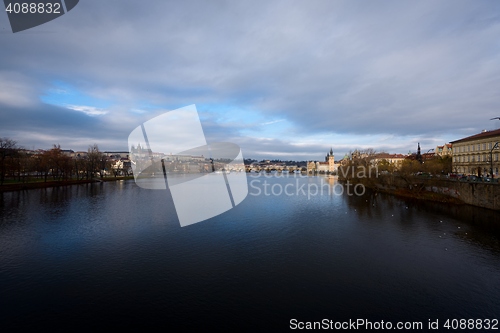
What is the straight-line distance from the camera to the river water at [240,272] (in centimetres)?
729

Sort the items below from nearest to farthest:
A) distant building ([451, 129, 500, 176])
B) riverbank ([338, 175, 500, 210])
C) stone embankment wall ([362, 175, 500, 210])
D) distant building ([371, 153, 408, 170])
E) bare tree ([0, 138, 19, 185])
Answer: stone embankment wall ([362, 175, 500, 210]) < riverbank ([338, 175, 500, 210]) < distant building ([451, 129, 500, 176]) < bare tree ([0, 138, 19, 185]) < distant building ([371, 153, 408, 170])

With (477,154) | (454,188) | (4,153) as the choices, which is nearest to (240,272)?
(454,188)

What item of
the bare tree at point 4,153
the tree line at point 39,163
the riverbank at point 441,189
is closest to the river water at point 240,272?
the riverbank at point 441,189

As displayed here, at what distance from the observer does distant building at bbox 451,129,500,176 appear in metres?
29.0

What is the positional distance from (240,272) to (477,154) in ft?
116

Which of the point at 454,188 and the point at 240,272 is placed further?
the point at 454,188

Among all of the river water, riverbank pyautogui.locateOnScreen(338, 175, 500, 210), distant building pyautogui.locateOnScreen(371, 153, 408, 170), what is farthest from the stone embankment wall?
the river water

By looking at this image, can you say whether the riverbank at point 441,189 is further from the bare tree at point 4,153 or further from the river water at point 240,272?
the bare tree at point 4,153

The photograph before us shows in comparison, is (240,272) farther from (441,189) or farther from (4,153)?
(4,153)

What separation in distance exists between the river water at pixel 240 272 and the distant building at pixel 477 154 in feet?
50.0

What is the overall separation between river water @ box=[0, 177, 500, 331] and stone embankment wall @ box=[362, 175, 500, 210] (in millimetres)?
3880

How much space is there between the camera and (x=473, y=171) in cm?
3216

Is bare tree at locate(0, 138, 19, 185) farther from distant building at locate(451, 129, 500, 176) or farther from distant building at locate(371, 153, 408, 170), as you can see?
distant building at locate(451, 129, 500, 176)

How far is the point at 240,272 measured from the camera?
9.79m
